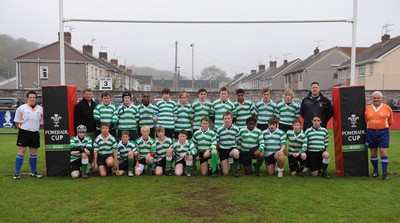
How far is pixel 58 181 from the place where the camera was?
268 inches

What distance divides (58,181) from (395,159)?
7626 millimetres

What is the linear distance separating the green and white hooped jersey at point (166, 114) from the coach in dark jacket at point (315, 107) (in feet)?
8.62

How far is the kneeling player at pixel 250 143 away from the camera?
7281 mm

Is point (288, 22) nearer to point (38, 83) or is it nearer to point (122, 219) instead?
point (122, 219)

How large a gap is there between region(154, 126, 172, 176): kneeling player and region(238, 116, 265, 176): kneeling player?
140cm

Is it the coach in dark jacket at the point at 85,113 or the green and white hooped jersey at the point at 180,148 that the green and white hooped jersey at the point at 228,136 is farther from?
the coach in dark jacket at the point at 85,113

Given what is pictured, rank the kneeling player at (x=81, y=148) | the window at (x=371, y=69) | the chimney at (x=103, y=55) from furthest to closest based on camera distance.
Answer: the chimney at (x=103, y=55) < the window at (x=371, y=69) < the kneeling player at (x=81, y=148)

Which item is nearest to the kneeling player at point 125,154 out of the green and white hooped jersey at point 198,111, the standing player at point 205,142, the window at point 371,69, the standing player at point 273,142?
the standing player at point 205,142

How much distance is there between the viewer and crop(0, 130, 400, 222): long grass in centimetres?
478

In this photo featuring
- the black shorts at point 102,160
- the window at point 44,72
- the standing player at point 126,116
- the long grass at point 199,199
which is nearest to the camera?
the long grass at point 199,199

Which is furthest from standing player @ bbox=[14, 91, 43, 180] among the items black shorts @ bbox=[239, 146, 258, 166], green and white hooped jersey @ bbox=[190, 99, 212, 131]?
black shorts @ bbox=[239, 146, 258, 166]

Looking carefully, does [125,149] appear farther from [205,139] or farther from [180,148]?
[205,139]

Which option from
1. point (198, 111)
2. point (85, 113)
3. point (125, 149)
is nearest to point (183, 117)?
point (198, 111)

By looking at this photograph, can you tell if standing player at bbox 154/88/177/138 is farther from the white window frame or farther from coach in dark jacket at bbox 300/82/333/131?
the white window frame
